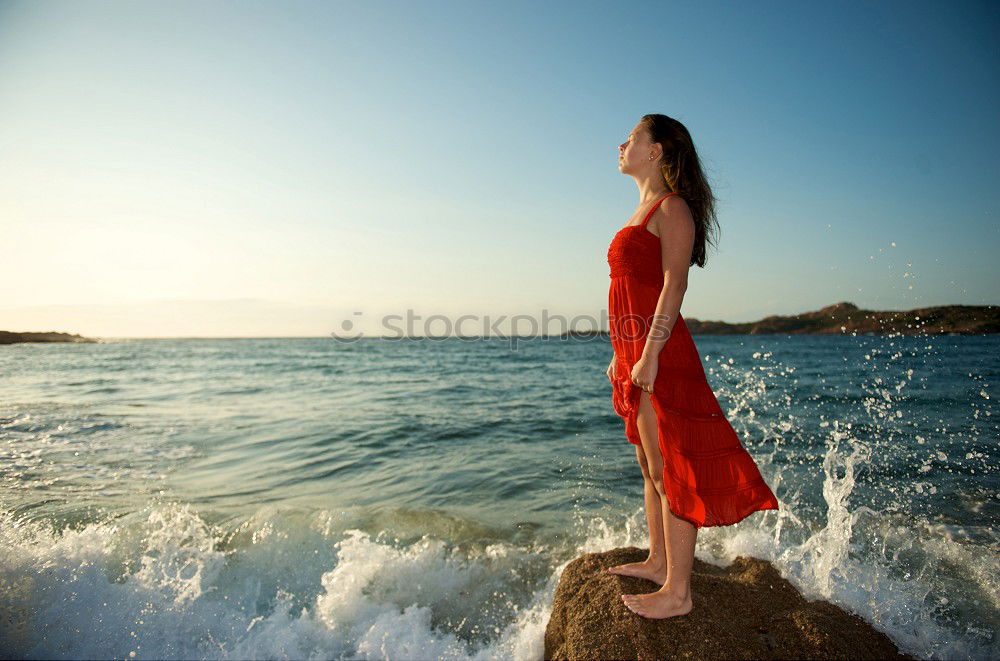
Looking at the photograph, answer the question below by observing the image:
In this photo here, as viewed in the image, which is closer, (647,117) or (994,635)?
(647,117)

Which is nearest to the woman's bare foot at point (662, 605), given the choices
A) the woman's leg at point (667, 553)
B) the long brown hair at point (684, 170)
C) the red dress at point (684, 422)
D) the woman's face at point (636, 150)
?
the woman's leg at point (667, 553)

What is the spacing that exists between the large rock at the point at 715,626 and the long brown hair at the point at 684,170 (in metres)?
1.78

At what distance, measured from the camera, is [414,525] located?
502 cm

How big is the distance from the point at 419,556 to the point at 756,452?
5398 millimetres

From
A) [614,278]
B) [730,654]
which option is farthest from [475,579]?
[614,278]

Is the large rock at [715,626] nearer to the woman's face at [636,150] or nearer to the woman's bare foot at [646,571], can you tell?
the woman's bare foot at [646,571]

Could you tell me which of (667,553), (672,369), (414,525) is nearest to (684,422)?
(672,369)

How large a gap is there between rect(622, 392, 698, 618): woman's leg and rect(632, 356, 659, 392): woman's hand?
0.15 metres

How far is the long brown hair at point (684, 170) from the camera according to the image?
236cm

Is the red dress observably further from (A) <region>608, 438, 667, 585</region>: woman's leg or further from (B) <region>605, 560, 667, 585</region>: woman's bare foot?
(B) <region>605, 560, 667, 585</region>: woman's bare foot

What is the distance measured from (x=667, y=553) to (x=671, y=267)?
1.37 metres

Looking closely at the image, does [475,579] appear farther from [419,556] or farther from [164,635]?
[164,635]

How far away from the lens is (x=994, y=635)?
281cm

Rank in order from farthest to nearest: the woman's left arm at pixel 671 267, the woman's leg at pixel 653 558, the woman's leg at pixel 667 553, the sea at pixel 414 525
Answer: the sea at pixel 414 525
the woman's leg at pixel 653 558
the woman's leg at pixel 667 553
the woman's left arm at pixel 671 267
